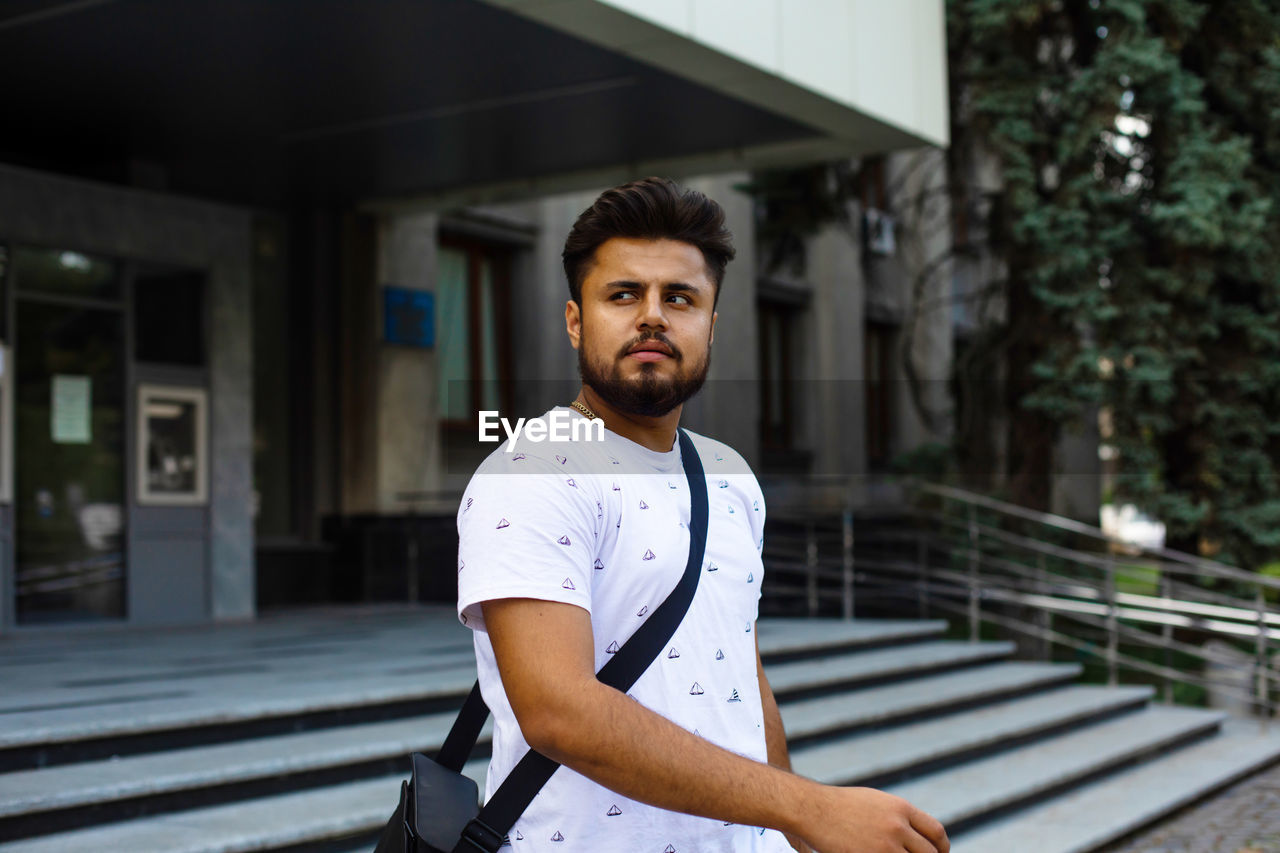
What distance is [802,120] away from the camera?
1040 centimetres

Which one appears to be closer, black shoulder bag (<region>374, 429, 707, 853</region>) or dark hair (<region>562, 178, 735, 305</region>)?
black shoulder bag (<region>374, 429, 707, 853</region>)

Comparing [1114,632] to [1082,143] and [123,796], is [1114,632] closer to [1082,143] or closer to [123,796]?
[1082,143]

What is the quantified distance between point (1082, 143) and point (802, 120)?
129 inches

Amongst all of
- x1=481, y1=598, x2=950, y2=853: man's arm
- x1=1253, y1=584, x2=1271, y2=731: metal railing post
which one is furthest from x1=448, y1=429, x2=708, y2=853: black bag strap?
x1=1253, y1=584, x2=1271, y2=731: metal railing post

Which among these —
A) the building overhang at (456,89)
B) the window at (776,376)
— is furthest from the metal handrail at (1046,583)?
the window at (776,376)

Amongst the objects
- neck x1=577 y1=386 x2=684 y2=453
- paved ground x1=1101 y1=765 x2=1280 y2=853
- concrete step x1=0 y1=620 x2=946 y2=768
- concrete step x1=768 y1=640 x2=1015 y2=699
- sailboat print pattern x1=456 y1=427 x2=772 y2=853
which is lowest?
paved ground x1=1101 y1=765 x2=1280 y2=853

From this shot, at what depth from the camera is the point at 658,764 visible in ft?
5.37

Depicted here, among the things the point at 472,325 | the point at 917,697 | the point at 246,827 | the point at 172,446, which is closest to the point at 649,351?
the point at 246,827

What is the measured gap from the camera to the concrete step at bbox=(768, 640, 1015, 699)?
27.8ft

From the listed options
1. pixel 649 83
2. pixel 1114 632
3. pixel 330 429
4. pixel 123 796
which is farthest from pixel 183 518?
pixel 1114 632

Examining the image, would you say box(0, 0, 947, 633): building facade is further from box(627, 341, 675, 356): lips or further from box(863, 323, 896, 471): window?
box(863, 323, 896, 471): window

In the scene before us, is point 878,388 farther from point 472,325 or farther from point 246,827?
point 246,827

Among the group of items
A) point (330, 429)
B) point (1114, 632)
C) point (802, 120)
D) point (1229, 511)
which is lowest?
point (1114, 632)

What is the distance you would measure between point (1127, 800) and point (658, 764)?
22.9 feet
